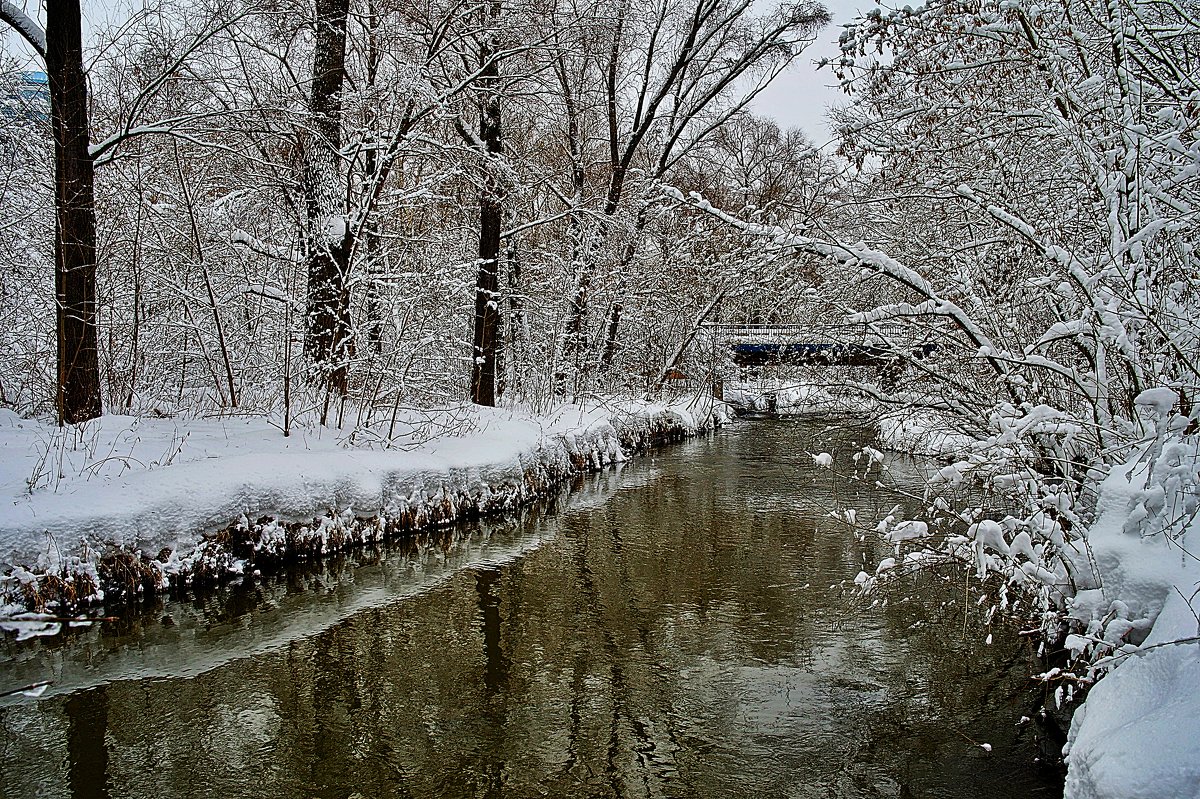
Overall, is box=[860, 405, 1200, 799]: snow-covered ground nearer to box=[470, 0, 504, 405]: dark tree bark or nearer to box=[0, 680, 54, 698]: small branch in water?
box=[0, 680, 54, 698]: small branch in water

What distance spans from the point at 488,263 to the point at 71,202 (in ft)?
23.2

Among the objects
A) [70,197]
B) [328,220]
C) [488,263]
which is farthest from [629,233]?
[70,197]

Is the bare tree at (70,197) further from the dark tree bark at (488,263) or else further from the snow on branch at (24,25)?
the dark tree bark at (488,263)

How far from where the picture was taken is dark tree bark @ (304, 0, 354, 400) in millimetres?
11297

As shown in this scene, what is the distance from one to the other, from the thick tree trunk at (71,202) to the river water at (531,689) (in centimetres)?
320

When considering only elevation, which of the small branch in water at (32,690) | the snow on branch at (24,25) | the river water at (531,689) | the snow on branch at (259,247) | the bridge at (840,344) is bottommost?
the river water at (531,689)

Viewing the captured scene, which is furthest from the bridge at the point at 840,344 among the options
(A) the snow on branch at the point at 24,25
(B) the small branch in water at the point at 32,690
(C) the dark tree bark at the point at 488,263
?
(A) the snow on branch at the point at 24,25

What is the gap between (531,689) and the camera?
6352 mm

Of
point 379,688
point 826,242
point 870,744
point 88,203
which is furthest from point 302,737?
point 88,203

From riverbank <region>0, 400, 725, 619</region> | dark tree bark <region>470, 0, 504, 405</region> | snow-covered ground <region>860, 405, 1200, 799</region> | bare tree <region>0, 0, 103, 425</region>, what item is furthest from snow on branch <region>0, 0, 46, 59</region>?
snow-covered ground <region>860, 405, 1200, 799</region>

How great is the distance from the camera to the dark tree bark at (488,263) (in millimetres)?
13875

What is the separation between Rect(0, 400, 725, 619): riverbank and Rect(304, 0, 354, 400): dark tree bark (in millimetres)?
1168

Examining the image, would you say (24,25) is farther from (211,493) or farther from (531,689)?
(531,689)

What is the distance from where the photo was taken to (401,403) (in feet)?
44.1
